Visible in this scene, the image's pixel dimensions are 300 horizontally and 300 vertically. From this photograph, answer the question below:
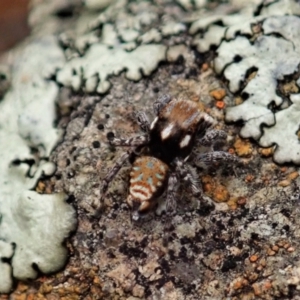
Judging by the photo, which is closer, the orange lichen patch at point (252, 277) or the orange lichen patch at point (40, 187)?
the orange lichen patch at point (252, 277)

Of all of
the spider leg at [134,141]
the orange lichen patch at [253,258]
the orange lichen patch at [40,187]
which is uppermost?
the spider leg at [134,141]

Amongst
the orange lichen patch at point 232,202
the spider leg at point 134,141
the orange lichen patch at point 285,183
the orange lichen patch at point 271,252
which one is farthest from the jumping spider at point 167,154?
the orange lichen patch at point 271,252

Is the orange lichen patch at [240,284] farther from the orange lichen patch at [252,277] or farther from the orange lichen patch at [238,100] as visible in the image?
the orange lichen patch at [238,100]

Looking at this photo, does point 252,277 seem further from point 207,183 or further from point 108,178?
point 108,178

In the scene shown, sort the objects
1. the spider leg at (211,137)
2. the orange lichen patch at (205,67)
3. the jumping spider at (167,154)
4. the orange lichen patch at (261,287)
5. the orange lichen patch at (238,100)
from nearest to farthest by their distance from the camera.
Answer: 1. the orange lichen patch at (261,287)
2. the jumping spider at (167,154)
3. the spider leg at (211,137)
4. the orange lichen patch at (238,100)
5. the orange lichen patch at (205,67)

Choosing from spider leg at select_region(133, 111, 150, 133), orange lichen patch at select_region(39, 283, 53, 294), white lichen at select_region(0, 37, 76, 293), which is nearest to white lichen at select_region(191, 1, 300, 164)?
spider leg at select_region(133, 111, 150, 133)

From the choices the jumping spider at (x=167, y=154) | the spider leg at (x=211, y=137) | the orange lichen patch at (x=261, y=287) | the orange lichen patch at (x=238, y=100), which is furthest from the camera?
the orange lichen patch at (x=238, y=100)

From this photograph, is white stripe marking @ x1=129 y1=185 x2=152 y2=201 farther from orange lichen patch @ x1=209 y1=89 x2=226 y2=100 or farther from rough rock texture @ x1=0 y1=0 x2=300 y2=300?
orange lichen patch @ x1=209 y1=89 x2=226 y2=100
